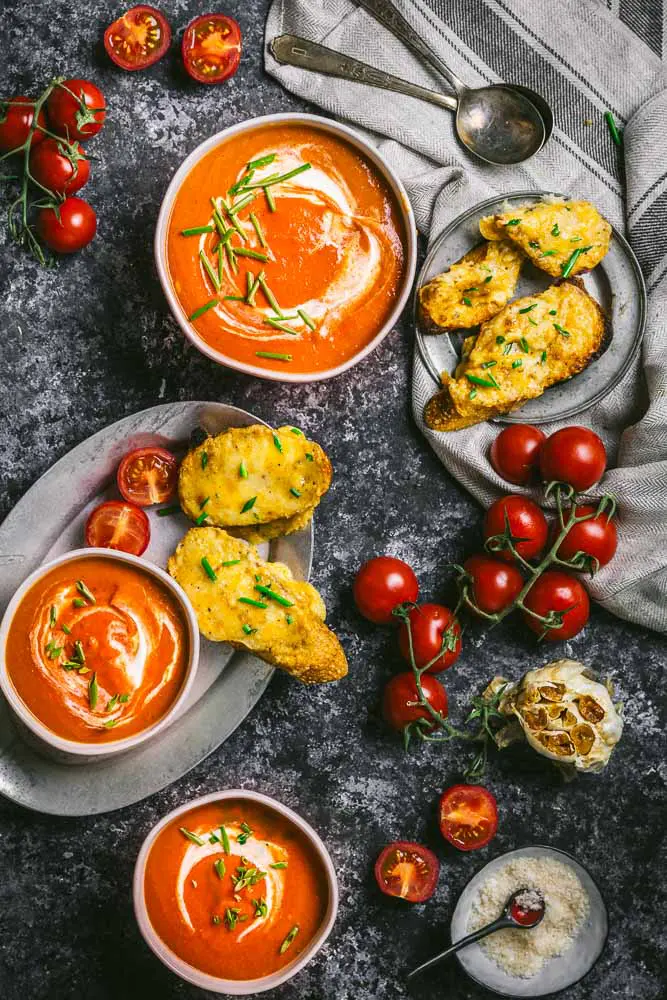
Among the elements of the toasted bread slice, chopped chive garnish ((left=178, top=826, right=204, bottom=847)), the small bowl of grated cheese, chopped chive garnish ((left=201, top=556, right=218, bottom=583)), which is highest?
chopped chive garnish ((left=201, top=556, right=218, bottom=583))

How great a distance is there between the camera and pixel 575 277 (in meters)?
3.05

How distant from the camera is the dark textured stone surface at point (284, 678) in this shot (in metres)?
3.06

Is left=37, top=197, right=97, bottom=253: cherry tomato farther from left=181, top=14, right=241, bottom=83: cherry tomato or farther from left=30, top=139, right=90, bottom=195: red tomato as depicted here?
left=181, top=14, right=241, bottom=83: cherry tomato

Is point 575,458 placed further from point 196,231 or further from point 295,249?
point 196,231

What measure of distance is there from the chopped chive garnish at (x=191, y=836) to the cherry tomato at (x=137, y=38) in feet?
7.72

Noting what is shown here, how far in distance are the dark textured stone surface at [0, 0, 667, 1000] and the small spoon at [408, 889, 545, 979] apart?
0.16 meters

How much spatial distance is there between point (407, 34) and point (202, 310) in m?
1.22

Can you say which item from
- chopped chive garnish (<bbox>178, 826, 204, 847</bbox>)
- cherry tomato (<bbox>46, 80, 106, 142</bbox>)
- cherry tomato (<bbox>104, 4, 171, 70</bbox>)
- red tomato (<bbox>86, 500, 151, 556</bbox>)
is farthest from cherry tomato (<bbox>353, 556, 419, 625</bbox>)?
cherry tomato (<bbox>104, 4, 171, 70</bbox>)

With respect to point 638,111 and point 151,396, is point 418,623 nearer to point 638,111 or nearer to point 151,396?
point 151,396

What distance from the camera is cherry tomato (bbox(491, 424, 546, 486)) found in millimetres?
3037

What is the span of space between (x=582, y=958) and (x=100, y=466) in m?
2.14

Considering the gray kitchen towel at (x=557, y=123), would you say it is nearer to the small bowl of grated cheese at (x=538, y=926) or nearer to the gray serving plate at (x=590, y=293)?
the gray serving plate at (x=590, y=293)

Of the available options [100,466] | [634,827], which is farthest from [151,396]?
[634,827]

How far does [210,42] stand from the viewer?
3.07 m
